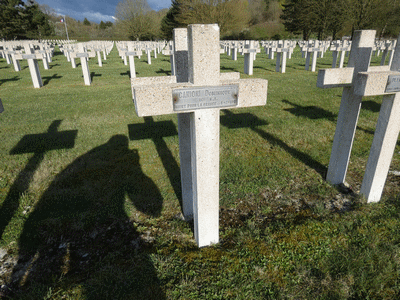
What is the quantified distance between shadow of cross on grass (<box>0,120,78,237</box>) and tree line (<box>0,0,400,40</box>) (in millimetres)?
27063

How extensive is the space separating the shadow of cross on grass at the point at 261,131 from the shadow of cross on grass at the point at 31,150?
4224 mm

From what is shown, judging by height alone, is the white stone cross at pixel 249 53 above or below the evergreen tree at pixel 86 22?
below

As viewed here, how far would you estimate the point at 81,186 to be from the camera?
4.38 metres

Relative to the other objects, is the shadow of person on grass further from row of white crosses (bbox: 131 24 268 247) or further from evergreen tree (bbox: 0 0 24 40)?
evergreen tree (bbox: 0 0 24 40)

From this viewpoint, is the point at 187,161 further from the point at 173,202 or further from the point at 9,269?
the point at 9,269

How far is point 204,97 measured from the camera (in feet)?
7.34

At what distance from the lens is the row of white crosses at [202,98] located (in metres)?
2.12

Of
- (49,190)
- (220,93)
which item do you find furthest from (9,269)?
(220,93)

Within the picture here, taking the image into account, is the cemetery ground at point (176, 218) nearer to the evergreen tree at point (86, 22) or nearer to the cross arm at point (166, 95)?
the cross arm at point (166, 95)

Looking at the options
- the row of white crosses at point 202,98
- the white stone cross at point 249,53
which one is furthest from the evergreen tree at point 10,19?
the row of white crosses at point 202,98

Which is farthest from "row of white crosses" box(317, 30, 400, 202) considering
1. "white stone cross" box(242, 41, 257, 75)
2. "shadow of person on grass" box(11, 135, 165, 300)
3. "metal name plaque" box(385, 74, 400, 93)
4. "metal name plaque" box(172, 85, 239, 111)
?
"white stone cross" box(242, 41, 257, 75)

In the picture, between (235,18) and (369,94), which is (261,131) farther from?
(235,18)

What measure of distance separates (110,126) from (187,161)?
4.58 metres

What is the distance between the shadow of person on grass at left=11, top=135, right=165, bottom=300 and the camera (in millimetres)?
2365
